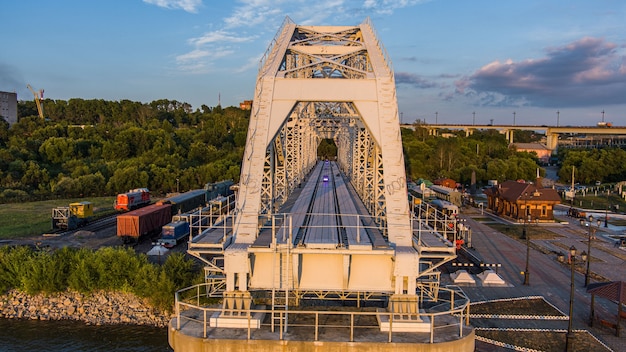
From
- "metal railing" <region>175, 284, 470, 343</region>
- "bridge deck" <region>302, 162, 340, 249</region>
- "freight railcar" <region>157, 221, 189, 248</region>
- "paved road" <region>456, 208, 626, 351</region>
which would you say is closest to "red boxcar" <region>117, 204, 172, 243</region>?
"freight railcar" <region>157, 221, 189, 248</region>

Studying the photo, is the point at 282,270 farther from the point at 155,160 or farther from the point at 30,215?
the point at 155,160

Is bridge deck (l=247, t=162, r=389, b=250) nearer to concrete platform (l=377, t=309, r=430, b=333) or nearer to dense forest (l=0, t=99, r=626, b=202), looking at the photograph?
concrete platform (l=377, t=309, r=430, b=333)

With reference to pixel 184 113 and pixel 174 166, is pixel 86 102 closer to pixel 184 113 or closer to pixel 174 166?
pixel 184 113

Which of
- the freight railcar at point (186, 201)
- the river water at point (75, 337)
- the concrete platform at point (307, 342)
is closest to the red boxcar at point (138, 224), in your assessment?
the freight railcar at point (186, 201)

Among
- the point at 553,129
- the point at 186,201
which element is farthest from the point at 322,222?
the point at 553,129

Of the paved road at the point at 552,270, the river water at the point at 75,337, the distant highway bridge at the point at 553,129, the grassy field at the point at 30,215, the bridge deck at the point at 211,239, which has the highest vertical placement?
the distant highway bridge at the point at 553,129

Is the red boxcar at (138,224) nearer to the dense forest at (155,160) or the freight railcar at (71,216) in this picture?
the freight railcar at (71,216)
